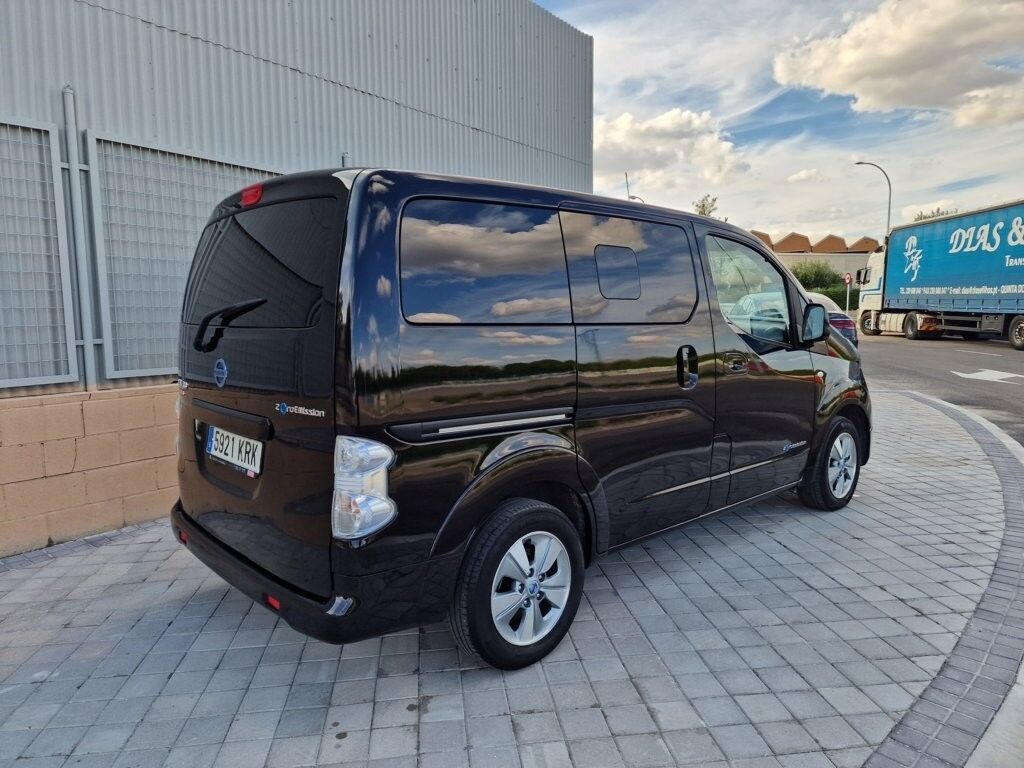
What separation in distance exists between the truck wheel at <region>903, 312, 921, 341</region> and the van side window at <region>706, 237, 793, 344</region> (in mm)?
21422

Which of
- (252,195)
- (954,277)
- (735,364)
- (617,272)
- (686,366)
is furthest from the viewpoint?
(954,277)

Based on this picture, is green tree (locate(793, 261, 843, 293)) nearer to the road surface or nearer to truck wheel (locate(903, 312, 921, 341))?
truck wheel (locate(903, 312, 921, 341))

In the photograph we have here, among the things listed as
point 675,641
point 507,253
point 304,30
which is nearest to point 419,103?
point 304,30

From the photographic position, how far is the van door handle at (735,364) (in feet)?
12.1

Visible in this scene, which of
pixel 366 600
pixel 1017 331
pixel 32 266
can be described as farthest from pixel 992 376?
pixel 32 266

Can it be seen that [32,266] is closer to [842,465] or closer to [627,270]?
[627,270]

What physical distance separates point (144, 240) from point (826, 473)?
527 centimetres

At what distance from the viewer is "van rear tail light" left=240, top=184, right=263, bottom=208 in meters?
2.80

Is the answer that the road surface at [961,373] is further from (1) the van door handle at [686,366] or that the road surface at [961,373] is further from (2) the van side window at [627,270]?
(2) the van side window at [627,270]

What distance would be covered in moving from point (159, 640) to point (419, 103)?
19.8ft

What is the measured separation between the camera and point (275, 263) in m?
2.61

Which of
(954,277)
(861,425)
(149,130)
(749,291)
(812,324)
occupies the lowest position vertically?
(861,425)

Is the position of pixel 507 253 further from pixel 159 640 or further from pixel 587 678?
pixel 159 640

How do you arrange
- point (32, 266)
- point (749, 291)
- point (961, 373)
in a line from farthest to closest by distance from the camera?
point (961, 373), point (32, 266), point (749, 291)
